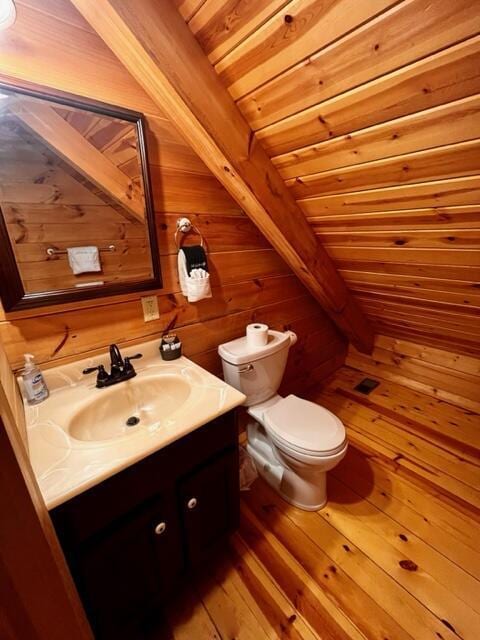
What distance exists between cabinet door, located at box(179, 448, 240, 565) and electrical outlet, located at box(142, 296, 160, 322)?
681mm

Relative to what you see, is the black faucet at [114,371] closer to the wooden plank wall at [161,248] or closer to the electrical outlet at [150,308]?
the wooden plank wall at [161,248]

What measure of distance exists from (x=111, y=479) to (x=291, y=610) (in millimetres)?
934

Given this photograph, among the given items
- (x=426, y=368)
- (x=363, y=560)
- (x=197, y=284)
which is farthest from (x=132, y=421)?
(x=426, y=368)

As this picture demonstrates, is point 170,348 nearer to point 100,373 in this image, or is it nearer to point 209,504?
point 100,373

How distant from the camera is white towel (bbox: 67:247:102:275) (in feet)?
3.51

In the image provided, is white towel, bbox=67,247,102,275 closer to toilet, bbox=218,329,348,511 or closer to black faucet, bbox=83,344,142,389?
black faucet, bbox=83,344,142,389

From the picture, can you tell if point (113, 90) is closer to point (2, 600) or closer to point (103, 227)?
point (103, 227)

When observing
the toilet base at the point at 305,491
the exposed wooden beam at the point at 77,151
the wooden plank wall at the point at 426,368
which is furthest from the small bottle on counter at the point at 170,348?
the wooden plank wall at the point at 426,368

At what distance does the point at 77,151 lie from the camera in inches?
40.5

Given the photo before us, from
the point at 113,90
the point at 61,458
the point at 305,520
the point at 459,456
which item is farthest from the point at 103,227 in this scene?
the point at 459,456

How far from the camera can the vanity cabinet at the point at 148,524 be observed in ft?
2.54

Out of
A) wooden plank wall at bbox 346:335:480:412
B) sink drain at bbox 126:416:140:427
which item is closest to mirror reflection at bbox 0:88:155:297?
sink drain at bbox 126:416:140:427

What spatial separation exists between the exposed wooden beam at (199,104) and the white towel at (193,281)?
0.40m

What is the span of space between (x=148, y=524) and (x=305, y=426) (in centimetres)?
80
